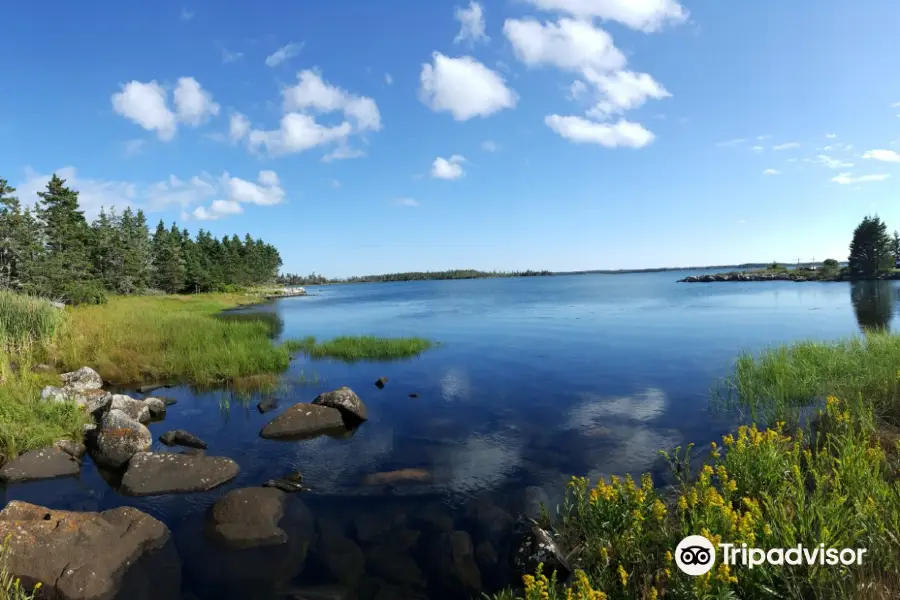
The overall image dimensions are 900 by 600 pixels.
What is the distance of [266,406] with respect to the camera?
16656 millimetres

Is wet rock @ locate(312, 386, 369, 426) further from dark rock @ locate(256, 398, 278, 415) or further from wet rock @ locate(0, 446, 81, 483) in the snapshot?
→ wet rock @ locate(0, 446, 81, 483)

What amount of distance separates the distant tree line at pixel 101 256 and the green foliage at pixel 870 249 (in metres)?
130

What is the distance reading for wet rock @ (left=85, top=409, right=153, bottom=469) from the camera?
11805mm

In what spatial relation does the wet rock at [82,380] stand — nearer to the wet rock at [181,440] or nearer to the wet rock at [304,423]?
the wet rock at [181,440]

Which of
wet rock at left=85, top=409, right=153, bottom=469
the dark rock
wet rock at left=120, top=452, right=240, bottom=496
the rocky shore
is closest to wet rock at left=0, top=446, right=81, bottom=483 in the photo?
the rocky shore

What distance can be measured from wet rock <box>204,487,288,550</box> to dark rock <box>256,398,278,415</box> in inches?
283

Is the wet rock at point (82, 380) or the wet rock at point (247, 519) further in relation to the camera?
the wet rock at point (82, 380)

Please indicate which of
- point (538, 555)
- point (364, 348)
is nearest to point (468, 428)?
point (538, 555)

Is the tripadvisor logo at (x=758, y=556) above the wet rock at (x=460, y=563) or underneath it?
above

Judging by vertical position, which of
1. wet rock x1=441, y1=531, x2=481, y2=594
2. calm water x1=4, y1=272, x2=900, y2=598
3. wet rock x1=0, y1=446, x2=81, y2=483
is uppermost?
wet rock x1=0, y1=446, x2=81, y2=483

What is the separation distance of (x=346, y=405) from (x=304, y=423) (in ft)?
5.36

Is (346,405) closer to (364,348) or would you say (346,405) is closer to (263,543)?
(263,543)

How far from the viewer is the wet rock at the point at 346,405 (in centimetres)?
1539

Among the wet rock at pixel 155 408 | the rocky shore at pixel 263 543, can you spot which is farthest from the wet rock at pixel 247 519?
the wet rock at pixel 155 408
